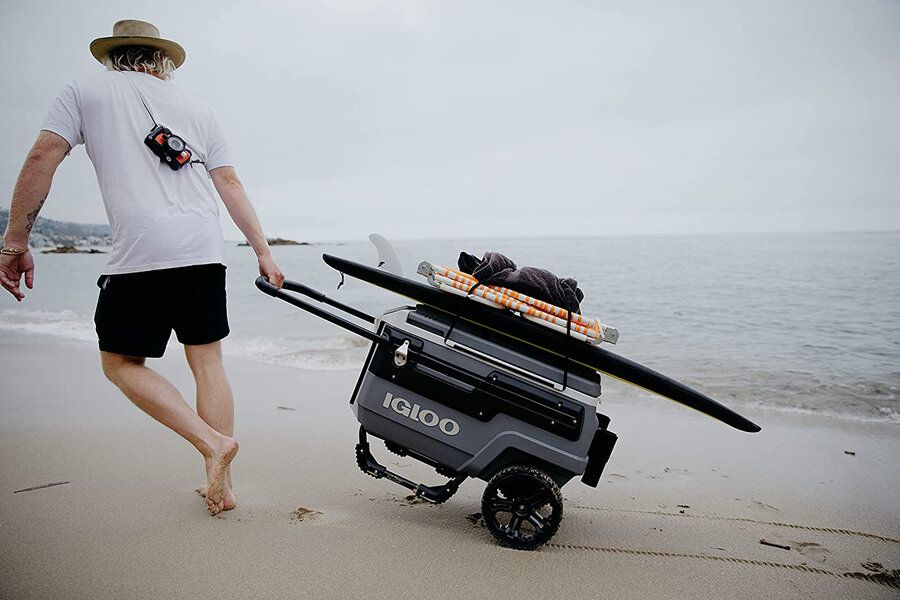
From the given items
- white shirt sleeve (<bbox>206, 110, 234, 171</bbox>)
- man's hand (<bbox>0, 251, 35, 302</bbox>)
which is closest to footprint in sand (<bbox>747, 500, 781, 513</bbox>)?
white shirt sleeve (<bbox>206, 110, 234, 171</bbox>)

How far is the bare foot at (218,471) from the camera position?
2191mm

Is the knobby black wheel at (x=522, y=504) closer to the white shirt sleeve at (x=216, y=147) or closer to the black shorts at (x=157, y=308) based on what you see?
the black shorts at (x=157, y=308)

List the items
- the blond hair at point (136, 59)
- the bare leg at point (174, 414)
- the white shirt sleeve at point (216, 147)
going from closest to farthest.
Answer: the bare leg at point (174, 414) < the blond hair at point (136, 59) < the white shirt sleeve at point (216, 147)

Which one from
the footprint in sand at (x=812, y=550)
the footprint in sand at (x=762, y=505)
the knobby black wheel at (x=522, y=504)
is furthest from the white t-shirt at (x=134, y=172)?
the footprint in sand at (x=762, y=505)

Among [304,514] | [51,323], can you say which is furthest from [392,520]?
[51,323]

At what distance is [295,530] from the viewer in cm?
227

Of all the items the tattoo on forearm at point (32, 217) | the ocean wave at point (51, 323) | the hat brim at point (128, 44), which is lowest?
the ocean wave at point (51, 323)

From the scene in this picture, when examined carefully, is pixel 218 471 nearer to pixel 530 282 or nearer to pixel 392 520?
pixel 392 520

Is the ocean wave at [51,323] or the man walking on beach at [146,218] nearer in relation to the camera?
the man walking on beach at [146,218]

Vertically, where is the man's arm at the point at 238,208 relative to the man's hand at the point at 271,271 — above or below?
above

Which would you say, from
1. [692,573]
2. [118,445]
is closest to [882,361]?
[692,573]

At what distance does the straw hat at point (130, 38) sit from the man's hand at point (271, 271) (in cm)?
94

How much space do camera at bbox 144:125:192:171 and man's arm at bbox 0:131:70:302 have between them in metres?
0.28

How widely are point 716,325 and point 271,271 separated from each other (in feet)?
26.7
